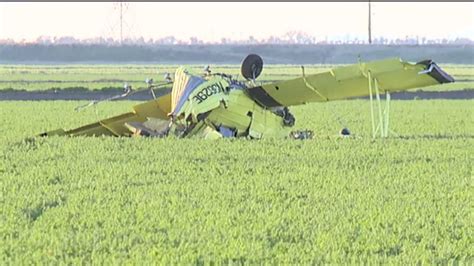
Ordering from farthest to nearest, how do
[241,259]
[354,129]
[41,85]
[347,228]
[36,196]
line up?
[41,85] → [354,129] → [36,196] → [347,228] → [241,259]

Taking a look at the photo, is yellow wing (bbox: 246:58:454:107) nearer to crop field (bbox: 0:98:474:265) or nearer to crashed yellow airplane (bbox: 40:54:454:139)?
crashed yellow airplane (bbox: 40:54:454:139)

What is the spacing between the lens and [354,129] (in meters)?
23.7

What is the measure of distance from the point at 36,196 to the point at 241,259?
3.93 m

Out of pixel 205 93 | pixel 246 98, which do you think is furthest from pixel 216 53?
pixel 205 93

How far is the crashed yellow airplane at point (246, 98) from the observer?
18.6 meters

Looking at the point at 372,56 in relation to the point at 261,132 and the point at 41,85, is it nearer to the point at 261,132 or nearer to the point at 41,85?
the point at 41,85

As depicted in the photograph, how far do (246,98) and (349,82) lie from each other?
6.71 feet

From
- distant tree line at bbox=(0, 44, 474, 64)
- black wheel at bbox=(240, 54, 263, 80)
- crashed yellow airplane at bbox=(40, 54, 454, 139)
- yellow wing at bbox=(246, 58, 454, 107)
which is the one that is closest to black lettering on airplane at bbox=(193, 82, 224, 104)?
crashed yellow airplane at bbox=(40, 54, 454, 139)

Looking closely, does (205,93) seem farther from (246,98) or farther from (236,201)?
(236,201)

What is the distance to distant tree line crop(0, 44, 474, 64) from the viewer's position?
109 m

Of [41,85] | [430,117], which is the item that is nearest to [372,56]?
[41,85]

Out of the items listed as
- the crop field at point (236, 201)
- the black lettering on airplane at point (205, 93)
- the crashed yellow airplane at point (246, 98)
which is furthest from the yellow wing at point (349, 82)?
the crop field at point (236, 201)

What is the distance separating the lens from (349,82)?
63.5 ft

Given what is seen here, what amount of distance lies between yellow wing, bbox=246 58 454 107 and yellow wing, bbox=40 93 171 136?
6.35 feet
